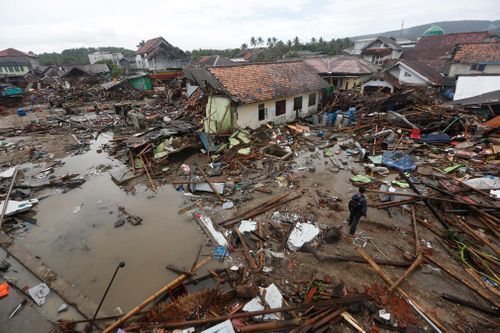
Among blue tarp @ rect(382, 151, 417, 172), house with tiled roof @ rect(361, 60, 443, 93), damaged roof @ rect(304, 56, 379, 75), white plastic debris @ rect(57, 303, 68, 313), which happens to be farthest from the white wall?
white plastic debris @ rect(57, 303, 68, 313)

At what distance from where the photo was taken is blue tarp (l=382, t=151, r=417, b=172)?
1098 centimetres

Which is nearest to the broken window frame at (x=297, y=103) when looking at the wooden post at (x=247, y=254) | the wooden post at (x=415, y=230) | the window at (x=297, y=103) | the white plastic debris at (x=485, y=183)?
the window at (x=297, y=103)

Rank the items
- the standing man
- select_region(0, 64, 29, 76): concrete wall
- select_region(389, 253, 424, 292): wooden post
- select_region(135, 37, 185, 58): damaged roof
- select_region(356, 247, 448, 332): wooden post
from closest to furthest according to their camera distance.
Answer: select_region(356, 247, 448, 332): wooden post, select_region(389, 253, 424, 292): wooden post, the standing man, select_region(135, 37, 185, 58): damaged roof, select_region(0, 64, 29, 76): concrete wall

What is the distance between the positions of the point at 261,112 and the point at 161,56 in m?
32.1

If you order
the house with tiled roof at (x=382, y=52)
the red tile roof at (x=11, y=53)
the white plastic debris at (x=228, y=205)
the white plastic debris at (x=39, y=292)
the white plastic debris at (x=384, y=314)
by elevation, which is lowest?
the white plastic debris at (x=39, y=292)

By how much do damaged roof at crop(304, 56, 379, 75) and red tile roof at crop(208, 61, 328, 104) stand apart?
23.6ft

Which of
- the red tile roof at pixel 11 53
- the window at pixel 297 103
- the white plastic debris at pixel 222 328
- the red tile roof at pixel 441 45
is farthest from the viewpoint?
the red tile roof at pixel 11 53

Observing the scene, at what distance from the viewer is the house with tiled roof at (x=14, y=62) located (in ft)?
192

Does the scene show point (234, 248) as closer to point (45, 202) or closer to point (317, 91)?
point (45, 202)

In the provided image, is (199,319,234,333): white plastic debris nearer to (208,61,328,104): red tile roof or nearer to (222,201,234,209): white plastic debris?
(222,201,234,209): white plastic debris

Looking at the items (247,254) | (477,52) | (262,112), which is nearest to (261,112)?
(262,112)

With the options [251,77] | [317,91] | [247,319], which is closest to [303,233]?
[247,319]

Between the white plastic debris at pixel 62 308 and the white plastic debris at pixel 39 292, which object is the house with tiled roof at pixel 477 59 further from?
the white plastic debris at pixel 39 292

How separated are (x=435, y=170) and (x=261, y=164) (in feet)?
27.0
